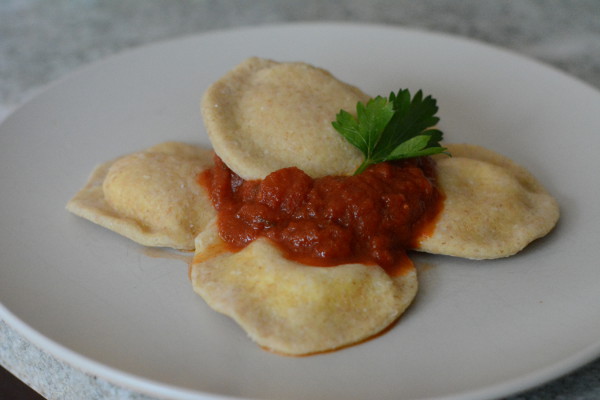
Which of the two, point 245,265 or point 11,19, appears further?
point 11,19

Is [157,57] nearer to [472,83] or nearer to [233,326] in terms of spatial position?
Result: [472,83]

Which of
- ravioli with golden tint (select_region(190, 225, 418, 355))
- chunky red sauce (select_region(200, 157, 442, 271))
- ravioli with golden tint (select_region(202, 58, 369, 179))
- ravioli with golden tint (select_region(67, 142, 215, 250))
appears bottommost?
ravioli with golden tint (select_region(67, 142, 215, 250))

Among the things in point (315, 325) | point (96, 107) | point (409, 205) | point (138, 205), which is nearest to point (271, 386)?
point (315, 325)

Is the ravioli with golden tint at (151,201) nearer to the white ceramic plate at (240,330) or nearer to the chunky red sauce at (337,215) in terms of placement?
the white ceramic plate at (240,330)

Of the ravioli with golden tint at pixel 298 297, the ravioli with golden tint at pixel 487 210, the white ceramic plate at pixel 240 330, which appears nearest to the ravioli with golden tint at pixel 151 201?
the white ceramic plate at pixel 240 330

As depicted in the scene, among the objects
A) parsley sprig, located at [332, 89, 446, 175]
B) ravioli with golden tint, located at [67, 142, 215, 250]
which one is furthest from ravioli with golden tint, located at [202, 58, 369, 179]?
ravioli with golden tint, located at [67, 142, 215, 250]

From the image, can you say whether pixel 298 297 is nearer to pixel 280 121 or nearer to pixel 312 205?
pixel 312 205

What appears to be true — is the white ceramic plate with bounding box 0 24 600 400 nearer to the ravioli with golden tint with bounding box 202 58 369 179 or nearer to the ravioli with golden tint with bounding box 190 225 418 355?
the ravioli with golden tint with bounding box 190 225 418 355

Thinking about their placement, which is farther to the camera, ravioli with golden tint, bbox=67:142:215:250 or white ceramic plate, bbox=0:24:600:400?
ravioli with golden tint, bbox=67:142:215:250

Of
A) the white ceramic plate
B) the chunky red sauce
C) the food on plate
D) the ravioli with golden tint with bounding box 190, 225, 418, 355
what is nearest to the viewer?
the white ceramic plate
